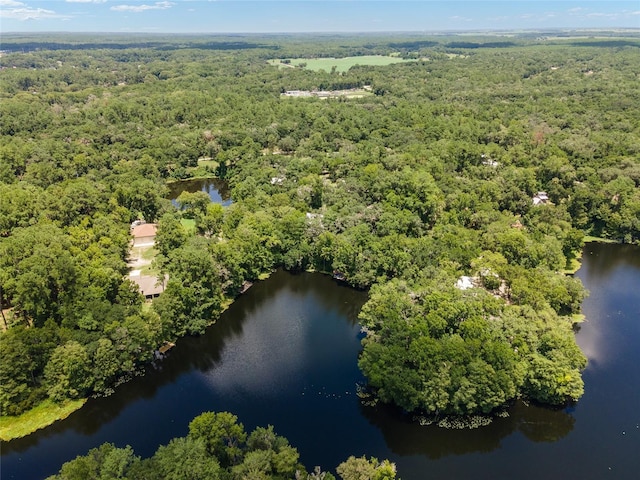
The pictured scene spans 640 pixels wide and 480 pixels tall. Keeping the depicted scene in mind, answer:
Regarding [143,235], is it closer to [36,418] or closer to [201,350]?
[201,350]

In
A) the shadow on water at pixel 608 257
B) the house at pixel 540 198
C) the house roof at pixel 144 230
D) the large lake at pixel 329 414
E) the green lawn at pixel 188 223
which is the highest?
the house at pixel 540 198

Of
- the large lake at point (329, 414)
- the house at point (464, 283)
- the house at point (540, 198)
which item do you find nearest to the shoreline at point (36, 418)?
the large lake at point (329, 414)

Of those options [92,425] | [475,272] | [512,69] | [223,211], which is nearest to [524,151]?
[475,272]

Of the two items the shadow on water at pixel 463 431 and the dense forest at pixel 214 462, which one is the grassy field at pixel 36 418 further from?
the shadow on water at pixel 463 431

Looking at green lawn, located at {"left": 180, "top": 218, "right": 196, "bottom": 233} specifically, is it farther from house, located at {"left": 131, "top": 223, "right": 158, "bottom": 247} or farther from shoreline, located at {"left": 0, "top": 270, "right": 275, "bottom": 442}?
shoreline, located at {"left": 0, "top": 270, "right": 275, "bottom": 442}

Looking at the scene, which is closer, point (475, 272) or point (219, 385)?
point (219, 385)

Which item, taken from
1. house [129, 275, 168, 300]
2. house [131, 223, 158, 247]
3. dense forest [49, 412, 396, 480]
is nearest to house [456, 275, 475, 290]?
dense forest [49, 412, 396, 480]

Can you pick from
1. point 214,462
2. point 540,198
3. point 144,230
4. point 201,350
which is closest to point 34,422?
point 201,350

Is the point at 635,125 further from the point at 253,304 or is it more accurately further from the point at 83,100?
the point at 83,100
